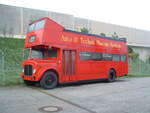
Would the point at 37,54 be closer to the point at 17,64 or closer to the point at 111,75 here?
the point at 111,75

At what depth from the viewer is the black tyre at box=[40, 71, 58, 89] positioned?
9.87 meters

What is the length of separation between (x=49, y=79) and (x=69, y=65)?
1.71 metres

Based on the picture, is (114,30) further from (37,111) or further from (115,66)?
(37,111)

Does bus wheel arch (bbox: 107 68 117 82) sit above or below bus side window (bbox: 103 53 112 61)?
below

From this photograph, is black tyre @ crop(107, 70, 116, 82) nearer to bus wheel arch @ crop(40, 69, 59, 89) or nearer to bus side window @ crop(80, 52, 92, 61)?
bus side window @ crop(80, 52, 92, 61)

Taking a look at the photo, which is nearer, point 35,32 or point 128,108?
point 128,108

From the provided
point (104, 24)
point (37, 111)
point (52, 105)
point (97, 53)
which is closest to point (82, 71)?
point (97, 53)

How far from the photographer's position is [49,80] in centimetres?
1013

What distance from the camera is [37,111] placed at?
5.65m

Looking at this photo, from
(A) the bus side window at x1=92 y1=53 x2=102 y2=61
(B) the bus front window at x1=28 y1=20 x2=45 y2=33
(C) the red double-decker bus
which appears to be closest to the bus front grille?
(C) the red double-decker bus

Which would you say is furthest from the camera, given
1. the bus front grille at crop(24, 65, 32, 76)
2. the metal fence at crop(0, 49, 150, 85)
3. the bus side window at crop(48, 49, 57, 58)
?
the metal fence at crop(0, 49, 150, 85)

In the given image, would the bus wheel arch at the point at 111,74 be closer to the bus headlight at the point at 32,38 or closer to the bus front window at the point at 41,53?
the bus front window at the point at 41,53

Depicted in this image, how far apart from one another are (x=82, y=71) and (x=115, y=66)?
3.97m

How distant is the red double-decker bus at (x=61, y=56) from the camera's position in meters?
10.0
